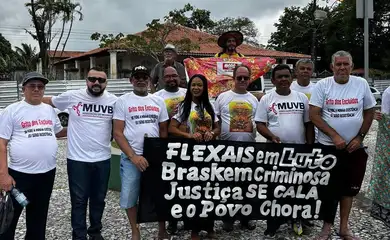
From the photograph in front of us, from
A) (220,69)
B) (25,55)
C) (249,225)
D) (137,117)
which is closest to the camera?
(137,117)

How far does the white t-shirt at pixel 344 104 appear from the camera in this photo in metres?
3.87

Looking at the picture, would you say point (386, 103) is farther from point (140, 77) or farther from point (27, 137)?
point (27, 137)

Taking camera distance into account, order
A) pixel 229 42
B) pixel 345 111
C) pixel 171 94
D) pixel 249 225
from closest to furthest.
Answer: pixel 345 111 → pixel 171 94 → pixel 249 225 → pixel 229 42

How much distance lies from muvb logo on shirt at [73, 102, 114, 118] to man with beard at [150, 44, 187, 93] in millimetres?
1628

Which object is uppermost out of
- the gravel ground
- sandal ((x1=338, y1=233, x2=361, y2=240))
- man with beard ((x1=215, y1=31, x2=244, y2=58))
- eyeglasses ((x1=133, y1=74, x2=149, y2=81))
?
man with beard ((x1=215, y1=31, x2=244, y2=58))

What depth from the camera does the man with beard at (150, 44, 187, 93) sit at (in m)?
5.46

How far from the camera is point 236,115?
13.7ft

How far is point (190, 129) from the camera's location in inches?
156

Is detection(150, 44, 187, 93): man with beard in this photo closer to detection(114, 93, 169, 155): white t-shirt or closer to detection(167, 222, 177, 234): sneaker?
detection(114, 93, 169, 155): white t-shirt

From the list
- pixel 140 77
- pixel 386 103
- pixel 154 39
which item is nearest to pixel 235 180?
pixel 140 77

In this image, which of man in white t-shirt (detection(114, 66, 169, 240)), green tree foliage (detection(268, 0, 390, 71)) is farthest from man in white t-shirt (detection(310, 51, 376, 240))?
green tree foliage (detection(268, 0, 390, 71))

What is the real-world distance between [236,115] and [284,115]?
1.72 feet

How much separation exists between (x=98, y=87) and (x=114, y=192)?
2771mm

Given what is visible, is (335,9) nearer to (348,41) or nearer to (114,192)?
(348,41)
